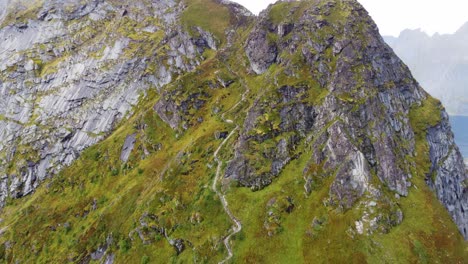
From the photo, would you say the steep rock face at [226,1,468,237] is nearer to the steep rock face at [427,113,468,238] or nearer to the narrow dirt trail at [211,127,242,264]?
the steep rock face at [427,113,468,238]

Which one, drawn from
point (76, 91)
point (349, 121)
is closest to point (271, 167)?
point (349, 121)

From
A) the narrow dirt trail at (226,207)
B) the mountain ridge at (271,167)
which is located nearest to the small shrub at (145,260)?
the mountain ridge at (271,167)

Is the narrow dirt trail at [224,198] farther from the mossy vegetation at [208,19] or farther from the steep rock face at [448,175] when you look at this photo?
the mossy vegetation at [208,19]

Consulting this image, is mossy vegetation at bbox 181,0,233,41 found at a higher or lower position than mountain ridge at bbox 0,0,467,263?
higher

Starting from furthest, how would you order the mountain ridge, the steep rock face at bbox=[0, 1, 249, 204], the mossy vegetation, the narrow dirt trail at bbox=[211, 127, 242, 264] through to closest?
the mossy vegetation, the steep rock face at bbox=[0, 1, 249, 204], the narrow dirt trail at bbox=[211, 127, 242, 264], the mountain ridge

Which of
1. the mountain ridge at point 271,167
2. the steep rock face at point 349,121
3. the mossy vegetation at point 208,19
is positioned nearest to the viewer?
the mountain ridge at point 271,167

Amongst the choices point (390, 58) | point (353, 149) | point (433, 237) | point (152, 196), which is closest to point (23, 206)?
point (152, 196)

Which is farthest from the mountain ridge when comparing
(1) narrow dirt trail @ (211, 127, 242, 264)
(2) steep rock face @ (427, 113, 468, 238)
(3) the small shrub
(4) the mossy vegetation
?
(4) the mossy vegetation

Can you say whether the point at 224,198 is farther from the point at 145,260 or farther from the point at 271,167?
the point at 145,260

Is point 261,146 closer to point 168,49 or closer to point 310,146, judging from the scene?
point 310,146
